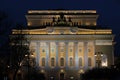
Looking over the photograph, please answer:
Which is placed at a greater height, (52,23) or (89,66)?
(52,23)

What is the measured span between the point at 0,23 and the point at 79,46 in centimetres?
8140

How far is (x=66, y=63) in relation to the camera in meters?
150

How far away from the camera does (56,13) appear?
160 metres

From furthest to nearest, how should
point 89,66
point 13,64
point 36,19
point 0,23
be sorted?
point 36,19
point 89,66
point 13,64
point 0,23

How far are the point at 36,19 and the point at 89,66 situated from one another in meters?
23.7

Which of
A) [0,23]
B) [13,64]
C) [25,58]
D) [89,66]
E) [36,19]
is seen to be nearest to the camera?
[0,23]

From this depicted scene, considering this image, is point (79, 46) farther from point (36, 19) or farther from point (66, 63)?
point (36, 19)

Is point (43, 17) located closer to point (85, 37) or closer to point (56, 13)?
point (56, 13)

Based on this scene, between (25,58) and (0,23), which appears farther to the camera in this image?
(25,58)

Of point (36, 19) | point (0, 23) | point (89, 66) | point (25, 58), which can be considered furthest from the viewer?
point (36, 19)

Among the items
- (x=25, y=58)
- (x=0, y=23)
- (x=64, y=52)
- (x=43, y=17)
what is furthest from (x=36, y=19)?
(x=0, y=23)

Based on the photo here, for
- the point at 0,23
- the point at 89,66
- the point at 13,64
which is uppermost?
the point at 0,23

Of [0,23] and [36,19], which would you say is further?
[36,19]

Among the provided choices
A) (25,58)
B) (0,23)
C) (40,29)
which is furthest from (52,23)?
(0,23)
